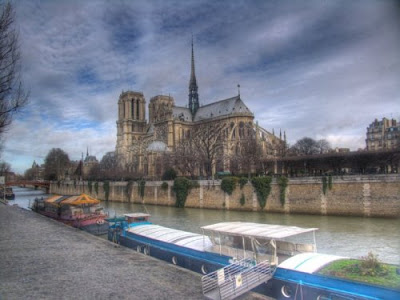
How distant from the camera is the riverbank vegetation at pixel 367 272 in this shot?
9105 mm

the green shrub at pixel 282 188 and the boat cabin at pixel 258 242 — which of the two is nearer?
the boat cabin at pixel 258 242

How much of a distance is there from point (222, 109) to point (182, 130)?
11.7 m

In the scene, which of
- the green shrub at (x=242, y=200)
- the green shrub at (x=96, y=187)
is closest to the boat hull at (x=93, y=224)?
the green shrub at (x=242, y=200)

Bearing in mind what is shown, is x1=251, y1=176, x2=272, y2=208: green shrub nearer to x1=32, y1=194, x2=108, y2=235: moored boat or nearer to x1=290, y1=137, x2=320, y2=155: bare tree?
x1=32, y1=194, x2=108, y2=235: moored boat

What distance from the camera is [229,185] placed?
4125 centimetres

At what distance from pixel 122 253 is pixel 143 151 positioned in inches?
2776

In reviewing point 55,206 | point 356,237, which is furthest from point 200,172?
point 356,237

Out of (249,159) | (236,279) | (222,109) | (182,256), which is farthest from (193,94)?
(236,279)

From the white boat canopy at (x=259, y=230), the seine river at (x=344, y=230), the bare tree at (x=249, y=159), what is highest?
the bare tree at (x=249, y=159)

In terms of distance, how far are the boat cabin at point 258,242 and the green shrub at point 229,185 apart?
88.6 ft

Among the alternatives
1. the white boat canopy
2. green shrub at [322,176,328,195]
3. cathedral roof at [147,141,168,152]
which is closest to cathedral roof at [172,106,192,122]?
cathedral roof at [147,141,168,152]

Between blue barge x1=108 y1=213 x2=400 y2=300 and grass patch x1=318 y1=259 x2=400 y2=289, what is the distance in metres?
0.21

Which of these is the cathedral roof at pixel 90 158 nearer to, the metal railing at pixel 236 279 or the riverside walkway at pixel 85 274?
the riverside walkway at pixel 85 274

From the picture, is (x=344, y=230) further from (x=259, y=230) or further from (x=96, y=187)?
(x=96, y=187)
